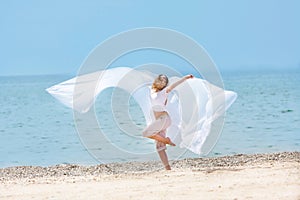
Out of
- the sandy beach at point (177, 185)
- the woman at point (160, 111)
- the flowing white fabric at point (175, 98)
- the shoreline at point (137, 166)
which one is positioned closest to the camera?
the sandy beach at point (177, 185)

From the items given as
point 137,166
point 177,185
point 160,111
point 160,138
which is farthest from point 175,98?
point 177,185

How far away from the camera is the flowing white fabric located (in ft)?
35.0

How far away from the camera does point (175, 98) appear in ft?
35.6

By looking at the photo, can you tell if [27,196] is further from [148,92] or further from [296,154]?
[296,154]

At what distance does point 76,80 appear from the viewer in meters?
10.9

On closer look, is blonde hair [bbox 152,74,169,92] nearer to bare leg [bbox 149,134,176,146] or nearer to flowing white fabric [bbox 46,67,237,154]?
flowing white fabric [bbox 46,67,237,154]

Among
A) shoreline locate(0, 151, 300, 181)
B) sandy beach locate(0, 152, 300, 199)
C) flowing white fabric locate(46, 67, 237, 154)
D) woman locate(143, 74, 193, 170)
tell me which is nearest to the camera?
sandy beach locate(0, 152, 300, 199)

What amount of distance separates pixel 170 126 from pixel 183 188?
2364 mm

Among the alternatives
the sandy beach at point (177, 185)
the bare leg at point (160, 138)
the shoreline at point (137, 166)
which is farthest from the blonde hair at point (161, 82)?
the shoreline at point (137, 166)

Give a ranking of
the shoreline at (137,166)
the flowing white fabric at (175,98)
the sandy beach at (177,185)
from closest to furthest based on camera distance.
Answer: the sandy beach at (177,185) < the flowing white fabric at (175,98) < the shoreline at (137,166)

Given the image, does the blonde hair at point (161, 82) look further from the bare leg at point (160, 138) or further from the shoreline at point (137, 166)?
the shoreline at point (137, 166)

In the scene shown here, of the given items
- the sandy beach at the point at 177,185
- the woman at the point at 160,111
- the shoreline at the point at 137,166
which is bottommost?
the shoreline at the point at 137,166

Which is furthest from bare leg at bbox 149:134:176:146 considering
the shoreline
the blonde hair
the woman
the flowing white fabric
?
the shoreline

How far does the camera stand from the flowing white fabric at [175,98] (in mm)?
10672
